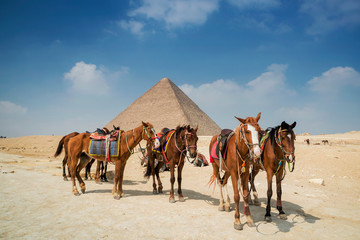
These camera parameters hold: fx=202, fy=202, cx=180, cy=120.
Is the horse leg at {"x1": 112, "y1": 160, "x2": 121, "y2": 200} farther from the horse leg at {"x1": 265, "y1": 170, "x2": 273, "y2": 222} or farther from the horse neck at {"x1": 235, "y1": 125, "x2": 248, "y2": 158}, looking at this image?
the horse leg at {"x1": 265, "y1": 170, "x2": 273, "y2": 222}

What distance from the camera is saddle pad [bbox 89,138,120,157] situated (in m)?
5.93

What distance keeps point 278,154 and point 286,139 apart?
0.46 meters

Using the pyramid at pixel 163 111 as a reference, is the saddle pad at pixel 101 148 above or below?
below

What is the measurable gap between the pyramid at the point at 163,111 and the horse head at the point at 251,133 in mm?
70469

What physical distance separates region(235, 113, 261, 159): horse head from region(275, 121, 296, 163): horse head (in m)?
0.96

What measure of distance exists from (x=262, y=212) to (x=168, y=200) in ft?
7.97

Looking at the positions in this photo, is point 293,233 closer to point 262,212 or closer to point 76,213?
point 262,212

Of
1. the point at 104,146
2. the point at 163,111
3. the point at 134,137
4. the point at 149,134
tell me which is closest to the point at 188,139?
the point at 149,134

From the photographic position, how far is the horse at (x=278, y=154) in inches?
170

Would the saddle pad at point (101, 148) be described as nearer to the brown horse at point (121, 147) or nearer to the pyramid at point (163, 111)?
the brown horse at point (121, 147)

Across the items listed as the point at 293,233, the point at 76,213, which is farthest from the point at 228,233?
the point at 76,213

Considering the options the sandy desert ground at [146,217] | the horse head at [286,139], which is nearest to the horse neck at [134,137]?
the sandy desert ground at [146,217]

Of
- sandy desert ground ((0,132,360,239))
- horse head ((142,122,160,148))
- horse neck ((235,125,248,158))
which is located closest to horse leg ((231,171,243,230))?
sandy desert ground ((0,132,360,239))

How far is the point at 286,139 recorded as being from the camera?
4363 millimetres
